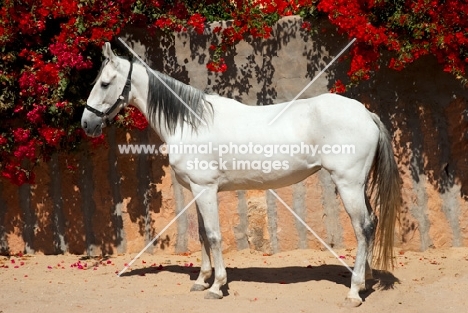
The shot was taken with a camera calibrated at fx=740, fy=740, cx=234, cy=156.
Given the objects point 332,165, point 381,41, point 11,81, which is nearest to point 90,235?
point 11,81

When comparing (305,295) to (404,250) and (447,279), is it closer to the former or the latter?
(447,279)

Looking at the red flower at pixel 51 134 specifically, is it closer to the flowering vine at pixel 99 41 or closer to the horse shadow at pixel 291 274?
the flowering vine at pixel 99 41

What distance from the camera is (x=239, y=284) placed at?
6906mm

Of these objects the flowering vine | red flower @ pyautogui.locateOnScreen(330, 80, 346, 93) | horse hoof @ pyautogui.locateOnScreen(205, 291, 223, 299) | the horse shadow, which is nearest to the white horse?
horse hoof @ pyautogui.locateOnScreen(205, 291, 223, 299)

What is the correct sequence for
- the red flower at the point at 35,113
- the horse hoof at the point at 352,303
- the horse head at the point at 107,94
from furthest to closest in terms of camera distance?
the red flower at the point at 35,113 → the horse head at the point at 107,94 → the horse hoof at the point at 352,303

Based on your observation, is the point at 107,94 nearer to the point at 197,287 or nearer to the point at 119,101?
the point at 119,101

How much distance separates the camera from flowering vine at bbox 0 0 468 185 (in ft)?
23.9

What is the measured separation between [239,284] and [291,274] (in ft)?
2.03

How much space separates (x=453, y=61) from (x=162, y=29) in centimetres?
305

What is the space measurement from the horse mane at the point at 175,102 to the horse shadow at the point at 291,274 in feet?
5.18

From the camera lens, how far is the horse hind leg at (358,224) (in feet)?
20.5

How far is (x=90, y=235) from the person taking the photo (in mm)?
8375

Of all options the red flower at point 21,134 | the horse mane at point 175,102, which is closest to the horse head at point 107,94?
the horse mane at point 175,102

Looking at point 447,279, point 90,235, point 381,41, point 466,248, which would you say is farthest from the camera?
point 90,235
